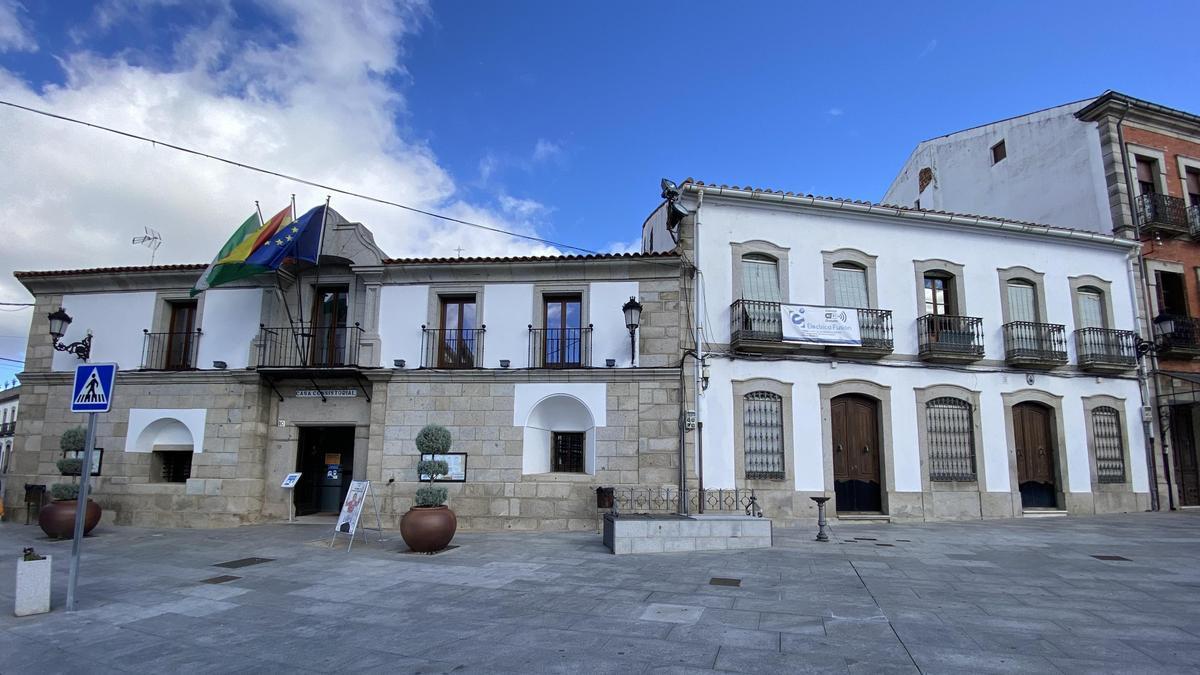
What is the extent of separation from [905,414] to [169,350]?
17.2 meters

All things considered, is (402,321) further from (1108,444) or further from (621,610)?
(1108,444)

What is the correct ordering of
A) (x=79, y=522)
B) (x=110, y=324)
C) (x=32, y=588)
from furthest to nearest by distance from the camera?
1. (x=110, y=324)
2. (x=79, y=522)
3. (x=32, y=588)

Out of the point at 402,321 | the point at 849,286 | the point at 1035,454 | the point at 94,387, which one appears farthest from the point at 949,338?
the point at 94,387

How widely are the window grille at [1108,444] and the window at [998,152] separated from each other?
27.5 feet

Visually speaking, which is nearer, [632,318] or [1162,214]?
[632,318]

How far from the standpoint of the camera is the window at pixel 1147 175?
1706 centimetres

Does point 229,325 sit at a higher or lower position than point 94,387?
higher

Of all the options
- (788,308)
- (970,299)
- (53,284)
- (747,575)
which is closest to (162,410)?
(53,284)

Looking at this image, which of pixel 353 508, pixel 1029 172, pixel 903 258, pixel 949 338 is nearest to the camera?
pixel 353 508

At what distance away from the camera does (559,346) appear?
13594 mm

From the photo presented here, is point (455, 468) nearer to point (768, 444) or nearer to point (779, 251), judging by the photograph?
point (768, 444)

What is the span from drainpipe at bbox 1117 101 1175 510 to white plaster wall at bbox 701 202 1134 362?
523mm

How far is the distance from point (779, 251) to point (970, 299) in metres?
5.14

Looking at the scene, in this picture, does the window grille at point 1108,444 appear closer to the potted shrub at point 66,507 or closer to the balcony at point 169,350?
the balcony at point 169,350
